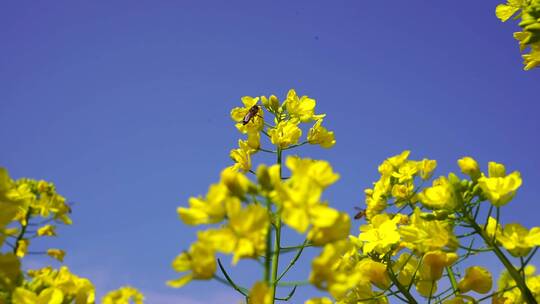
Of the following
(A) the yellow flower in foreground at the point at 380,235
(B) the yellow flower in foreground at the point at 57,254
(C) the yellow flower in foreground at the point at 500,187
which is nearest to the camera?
(C) the yellow flower in foreground at the point at 500,187

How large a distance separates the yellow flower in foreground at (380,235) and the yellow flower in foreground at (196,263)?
1711mm

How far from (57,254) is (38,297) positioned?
157 inches

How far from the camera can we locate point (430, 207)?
2.63 m

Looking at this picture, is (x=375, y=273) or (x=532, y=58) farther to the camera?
(x=532, y=58)

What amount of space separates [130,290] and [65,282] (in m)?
0.36

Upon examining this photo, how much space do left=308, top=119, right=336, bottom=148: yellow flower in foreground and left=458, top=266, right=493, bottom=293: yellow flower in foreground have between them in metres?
1.68

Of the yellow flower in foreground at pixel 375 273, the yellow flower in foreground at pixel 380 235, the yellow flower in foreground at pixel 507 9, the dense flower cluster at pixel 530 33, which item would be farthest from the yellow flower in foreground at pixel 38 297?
the yellow flower in foreground at pixel 507 9

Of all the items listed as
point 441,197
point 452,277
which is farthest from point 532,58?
point 452,277

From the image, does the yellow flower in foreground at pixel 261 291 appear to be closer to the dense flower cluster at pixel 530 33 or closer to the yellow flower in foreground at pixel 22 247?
the dense flower cluster at pixel 530 33

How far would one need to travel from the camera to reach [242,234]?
149 centimetres

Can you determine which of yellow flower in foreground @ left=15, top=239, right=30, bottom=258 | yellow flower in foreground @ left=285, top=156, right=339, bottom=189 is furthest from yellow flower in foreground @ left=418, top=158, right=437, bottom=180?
yellow flower in foreground @ left=15, top=239, right=30, bottom=258

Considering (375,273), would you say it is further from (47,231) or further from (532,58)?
(47,231)

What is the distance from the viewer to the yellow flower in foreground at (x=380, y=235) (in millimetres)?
2926

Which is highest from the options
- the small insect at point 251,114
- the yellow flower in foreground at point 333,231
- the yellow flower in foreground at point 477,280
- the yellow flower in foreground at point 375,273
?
the small insect at point 251,114
